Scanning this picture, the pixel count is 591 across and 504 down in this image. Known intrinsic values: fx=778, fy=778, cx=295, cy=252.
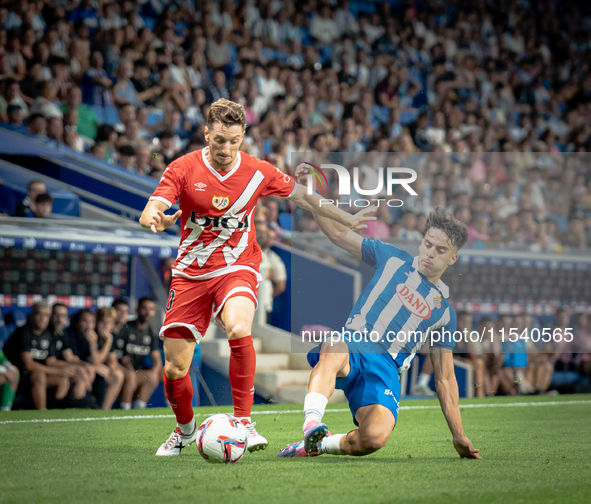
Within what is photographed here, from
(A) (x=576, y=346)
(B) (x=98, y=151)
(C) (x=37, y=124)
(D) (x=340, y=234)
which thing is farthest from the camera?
(A) (x=576, y=346)

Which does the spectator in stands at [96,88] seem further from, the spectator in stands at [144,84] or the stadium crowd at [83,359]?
the stadium crowd at [83,359]

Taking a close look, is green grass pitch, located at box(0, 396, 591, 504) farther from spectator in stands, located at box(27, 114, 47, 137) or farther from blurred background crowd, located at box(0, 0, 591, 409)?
spectator in stands, located at box(27, 114, 47, 137)

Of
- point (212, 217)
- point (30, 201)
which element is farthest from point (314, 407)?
point (30, 201)

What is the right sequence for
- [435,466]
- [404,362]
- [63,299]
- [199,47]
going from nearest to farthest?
1. [435,466]
2. [404,362]
3. [63,299]
4. [199,47]

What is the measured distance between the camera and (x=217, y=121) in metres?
4.49

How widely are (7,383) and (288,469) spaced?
4484mm

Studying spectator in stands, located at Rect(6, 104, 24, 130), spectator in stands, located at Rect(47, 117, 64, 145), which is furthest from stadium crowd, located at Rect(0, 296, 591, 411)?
spectator in stands, located at Rect(6, 104, 24, 130)

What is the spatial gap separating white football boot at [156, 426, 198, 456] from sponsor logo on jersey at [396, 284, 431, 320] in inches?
63.8

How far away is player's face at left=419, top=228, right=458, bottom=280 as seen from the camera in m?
5.07

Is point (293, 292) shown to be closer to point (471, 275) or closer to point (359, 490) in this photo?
point (471, 275)

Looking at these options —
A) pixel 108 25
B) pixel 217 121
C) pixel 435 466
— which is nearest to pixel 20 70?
pixel 108 25

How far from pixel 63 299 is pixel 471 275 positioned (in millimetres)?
4893

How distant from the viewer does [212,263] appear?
4699 millimetres

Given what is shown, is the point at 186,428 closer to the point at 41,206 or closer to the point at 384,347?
the point at 384,347
